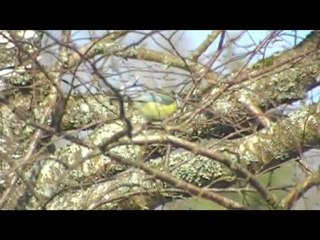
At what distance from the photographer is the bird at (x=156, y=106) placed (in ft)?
5.58

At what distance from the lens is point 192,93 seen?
1.81m

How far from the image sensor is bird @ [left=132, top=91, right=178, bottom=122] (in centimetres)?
170

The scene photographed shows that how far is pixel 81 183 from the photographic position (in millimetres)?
1821

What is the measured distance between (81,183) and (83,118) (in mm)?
183

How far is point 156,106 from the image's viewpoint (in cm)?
174

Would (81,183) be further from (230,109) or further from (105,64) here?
(230,109)

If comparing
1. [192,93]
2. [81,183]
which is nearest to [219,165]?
[192,93]
